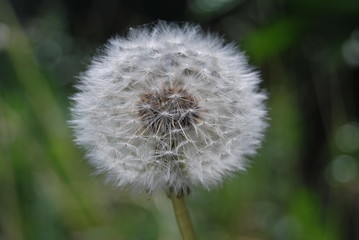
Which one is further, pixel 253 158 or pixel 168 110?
pixel 253 158

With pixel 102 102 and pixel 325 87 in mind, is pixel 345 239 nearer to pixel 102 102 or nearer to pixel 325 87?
pixel 325 87

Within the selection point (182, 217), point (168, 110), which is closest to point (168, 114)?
point (168, 110)

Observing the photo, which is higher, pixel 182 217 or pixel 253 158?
pixel 253 158

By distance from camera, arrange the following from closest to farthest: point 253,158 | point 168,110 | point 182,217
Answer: point 182,217
point 168,110
point 253,158

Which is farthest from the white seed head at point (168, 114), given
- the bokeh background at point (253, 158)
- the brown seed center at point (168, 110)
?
the bokeh background at point (253, 158)

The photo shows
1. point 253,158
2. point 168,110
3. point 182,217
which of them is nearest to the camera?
point 182,217

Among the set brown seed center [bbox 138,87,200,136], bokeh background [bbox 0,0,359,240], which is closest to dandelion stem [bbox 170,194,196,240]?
brown seed center [bbox 138,87,200,136]

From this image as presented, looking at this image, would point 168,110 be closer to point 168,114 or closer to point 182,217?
point 168,114
